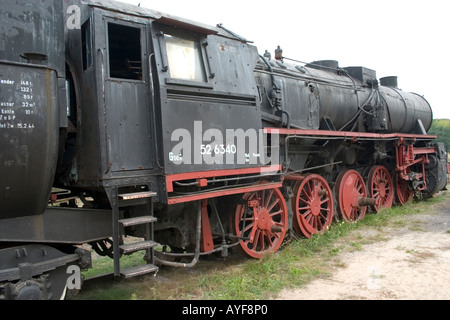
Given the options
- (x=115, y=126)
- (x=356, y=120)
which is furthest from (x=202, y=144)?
(x=356, y=120)

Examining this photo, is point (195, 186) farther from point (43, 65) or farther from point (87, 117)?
point (43, 65)

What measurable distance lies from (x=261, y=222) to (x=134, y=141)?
2.48 meters

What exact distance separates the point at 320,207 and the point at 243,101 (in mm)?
3031

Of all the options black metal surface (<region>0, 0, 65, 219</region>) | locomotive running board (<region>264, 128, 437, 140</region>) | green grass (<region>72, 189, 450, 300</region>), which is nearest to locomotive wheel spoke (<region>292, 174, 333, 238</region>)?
green grass (<region>72, 189, 450, 300</region>)

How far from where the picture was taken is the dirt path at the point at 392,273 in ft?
13.5

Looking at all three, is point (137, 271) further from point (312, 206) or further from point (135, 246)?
point (312, 206)

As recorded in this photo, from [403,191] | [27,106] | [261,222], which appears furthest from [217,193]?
[403,191]

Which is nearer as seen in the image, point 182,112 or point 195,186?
point 182,112

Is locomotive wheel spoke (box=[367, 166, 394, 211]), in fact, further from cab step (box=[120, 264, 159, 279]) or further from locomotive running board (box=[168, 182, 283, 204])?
cab step (box=[120, 264, 159, 279])

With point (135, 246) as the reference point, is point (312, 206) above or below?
below

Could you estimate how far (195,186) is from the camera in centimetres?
450

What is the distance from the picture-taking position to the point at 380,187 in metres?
9.05

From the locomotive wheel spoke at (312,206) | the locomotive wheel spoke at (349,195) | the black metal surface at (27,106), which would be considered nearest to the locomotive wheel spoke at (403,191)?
the locomotive wheel spoke at (349,195)

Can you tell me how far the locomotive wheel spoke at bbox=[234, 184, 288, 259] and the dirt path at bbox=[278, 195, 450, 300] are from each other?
103cm
